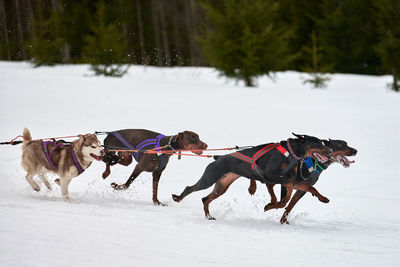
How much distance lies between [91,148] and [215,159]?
176 cm

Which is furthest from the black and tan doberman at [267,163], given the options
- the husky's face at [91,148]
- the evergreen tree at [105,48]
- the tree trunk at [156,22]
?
the tree trunk at [156,22]

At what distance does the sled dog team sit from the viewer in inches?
210

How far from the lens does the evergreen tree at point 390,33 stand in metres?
20.2

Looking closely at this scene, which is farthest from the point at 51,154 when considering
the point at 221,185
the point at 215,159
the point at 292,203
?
the point at 292,203

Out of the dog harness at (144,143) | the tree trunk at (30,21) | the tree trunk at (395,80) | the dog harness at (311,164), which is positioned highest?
the tree trunk at (30,21)

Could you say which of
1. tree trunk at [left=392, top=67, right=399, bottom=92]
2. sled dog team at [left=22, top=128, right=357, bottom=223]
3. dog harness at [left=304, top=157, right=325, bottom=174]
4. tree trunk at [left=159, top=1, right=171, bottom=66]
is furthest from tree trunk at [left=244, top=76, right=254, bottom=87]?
dog harness at [left=304, top=157, right=325, bottom=174]

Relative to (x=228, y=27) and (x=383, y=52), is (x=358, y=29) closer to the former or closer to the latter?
(x=383, y=52)

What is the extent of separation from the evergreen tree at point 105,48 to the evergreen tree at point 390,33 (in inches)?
495

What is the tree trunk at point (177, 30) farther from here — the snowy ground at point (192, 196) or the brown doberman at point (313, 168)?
the brown doberman at point (313, 168)

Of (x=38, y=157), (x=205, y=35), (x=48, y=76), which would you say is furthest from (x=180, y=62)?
(x=38, y=157)

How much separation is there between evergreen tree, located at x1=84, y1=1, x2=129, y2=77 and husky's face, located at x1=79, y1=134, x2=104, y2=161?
36.9 feet

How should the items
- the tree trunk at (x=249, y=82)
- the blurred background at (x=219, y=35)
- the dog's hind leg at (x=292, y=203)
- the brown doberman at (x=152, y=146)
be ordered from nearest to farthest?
the dog's hind leg at (x=292, y=203) → the brown doberman at (x=152, y=146) → the blurred background at (x=219, y=35) → the tree trunk at (x=249, y=82)

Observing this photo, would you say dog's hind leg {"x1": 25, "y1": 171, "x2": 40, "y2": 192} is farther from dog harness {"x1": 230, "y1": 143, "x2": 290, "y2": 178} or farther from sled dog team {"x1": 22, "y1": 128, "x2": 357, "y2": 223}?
dog harness {"x1": 230, "y1": 143, "x2": 290, "y2": 178}

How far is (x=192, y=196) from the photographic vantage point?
7359mm
